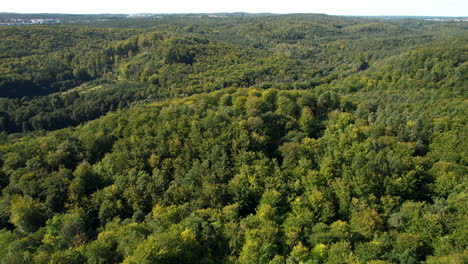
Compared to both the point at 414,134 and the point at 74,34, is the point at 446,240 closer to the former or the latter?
the point at 414,134

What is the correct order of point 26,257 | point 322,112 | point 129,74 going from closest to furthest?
point 26,257, point 322,112, point 129,74

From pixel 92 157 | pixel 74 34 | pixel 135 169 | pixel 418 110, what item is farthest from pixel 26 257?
pixel 74 34

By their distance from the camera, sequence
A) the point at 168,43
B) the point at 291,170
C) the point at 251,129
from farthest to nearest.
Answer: the point at 168,43 → the point at 251,129 → the point at 291,170

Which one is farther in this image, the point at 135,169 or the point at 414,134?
the point at 414,134

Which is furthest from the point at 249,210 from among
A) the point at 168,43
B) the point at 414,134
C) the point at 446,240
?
the point at 168,43

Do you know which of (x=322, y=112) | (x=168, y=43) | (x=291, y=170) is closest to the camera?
(x=291, y=170)

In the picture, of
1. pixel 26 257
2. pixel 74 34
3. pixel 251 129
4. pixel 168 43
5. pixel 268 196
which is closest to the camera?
pixel 26 257

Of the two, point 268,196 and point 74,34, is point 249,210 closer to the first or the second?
point 268,196

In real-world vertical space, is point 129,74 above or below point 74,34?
below

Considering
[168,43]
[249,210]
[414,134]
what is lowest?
[249,210]
